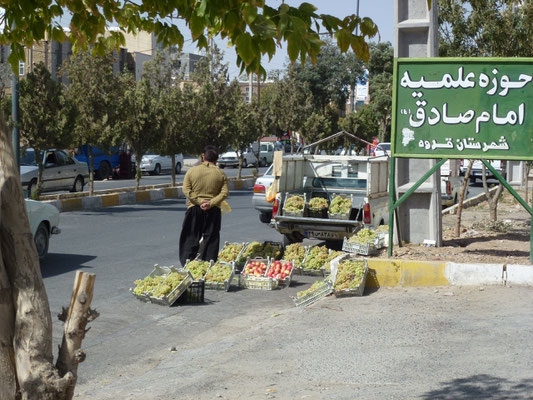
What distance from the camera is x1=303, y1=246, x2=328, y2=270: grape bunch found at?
11269 millimetres

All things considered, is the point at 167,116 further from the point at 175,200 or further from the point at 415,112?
the point at 415,112

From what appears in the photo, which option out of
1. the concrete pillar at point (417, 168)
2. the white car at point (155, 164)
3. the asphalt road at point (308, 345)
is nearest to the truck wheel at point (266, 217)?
the concrete pillar at point (417, 168)

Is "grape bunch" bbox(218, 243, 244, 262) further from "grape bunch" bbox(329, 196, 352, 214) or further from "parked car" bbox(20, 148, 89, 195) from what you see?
"parked car" bbox(20, 148, 89, 195)

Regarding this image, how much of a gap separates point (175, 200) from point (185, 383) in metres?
20.5

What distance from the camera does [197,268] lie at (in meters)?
10.3

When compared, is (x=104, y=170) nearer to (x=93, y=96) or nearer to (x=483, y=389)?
(x=93, y=96)

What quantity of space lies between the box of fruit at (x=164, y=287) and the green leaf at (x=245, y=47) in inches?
220

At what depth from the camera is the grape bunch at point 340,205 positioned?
515 inches

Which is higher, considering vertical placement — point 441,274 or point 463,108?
point 463,108

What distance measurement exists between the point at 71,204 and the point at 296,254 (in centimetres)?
1196

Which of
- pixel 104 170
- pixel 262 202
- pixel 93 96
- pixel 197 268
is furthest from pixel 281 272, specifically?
pixel 104 170

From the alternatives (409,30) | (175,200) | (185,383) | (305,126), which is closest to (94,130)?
(175,200)

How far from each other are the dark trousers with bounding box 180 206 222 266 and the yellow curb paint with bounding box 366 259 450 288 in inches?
99.6

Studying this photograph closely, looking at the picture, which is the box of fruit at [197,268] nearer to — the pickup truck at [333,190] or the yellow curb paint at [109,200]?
the pickup truck at [333,190]
